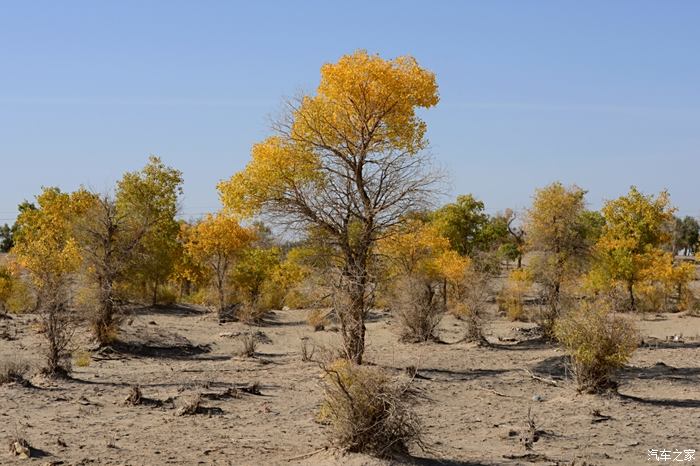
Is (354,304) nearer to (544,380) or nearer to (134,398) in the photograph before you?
(544,380)

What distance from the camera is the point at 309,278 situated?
67.4 feet

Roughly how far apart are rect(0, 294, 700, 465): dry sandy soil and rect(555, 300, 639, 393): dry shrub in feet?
1.11

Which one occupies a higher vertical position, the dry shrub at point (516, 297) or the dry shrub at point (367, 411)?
the dry shrub at point (516, 297)

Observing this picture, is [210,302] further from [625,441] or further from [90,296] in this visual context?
[625,441]

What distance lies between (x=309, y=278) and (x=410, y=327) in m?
5.78

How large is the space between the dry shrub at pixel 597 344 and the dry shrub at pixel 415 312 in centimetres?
994

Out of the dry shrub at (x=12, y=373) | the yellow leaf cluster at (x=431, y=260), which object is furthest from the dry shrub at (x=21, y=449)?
the yellow leaf cluster at (x=431, y=260)

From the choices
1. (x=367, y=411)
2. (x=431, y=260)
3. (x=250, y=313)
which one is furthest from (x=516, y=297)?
(x=367, y=411)

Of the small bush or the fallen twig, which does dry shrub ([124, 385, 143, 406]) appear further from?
the fallen twig

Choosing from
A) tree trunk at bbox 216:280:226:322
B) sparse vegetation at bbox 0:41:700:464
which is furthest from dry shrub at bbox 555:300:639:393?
tree trunk at bbox 216:280:226:322

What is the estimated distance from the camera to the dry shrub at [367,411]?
9.48m

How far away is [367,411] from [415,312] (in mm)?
15578

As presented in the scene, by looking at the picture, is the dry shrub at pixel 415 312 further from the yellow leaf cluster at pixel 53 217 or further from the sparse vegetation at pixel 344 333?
the yellow leaf cluster at pixel 53 217

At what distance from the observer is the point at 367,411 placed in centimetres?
950
